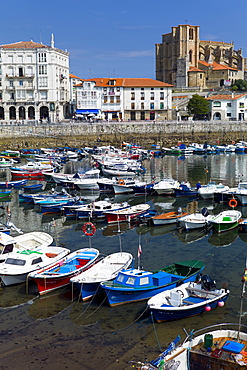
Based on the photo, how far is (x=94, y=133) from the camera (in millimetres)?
85750

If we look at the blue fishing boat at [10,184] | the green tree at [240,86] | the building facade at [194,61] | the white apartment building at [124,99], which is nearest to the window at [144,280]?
the blue fishing boat at [10,184]

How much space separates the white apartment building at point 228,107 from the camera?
98.2 metres

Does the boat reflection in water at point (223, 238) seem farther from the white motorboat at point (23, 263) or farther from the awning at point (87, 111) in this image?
the awning at point (87, 111)

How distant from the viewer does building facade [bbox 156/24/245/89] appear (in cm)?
11438

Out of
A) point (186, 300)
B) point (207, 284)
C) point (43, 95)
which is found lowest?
point (186, 300)

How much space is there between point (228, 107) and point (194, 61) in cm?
2668

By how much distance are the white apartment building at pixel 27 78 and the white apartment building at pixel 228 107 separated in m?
36.6

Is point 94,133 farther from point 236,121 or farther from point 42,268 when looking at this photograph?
point 42,268

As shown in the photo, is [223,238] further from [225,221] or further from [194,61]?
[194,61]

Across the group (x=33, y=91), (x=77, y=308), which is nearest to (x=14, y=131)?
(x=33, y=91)

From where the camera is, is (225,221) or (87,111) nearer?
(225,221)

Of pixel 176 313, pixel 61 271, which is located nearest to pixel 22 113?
pixel 61 271

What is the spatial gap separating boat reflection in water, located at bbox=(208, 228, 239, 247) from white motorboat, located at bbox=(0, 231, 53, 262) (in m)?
9.66

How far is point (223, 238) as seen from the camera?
25.8 meters
